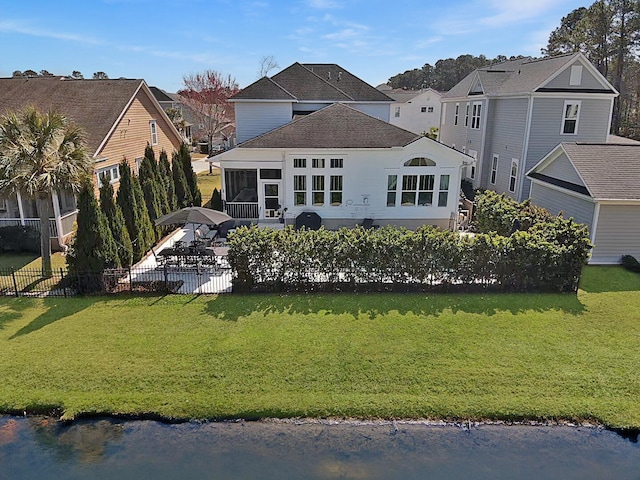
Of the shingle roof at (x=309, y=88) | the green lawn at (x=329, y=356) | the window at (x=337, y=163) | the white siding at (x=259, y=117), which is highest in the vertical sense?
the shingle roof at (x=309, y=88)

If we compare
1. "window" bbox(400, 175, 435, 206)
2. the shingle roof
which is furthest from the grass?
"window" bbox(400, 175, 435, 206)

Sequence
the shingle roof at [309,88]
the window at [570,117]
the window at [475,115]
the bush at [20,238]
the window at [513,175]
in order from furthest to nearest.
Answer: the window at [475,115] < the window at [513,175] < the shingle roof at [309,88] < the window at [570,117] < the bush at [20,238]

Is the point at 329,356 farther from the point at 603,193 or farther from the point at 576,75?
the point at 576,75

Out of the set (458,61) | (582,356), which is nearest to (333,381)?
(582,356)

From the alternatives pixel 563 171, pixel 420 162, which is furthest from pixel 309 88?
pixel 563 171

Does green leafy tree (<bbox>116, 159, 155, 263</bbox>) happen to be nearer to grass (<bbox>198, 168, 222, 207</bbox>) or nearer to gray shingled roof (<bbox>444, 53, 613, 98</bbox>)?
grass (<bbox>198, 168, 222, 207</bbox>)

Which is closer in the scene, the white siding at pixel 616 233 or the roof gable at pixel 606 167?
the roof gable at pixel 606 167

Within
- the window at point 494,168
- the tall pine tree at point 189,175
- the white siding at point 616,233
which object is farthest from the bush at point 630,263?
the tall pine tree at point 189,175

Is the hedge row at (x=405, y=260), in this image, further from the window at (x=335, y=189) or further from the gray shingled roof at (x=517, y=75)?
the gray shingled roof at (x=517, y=75)
